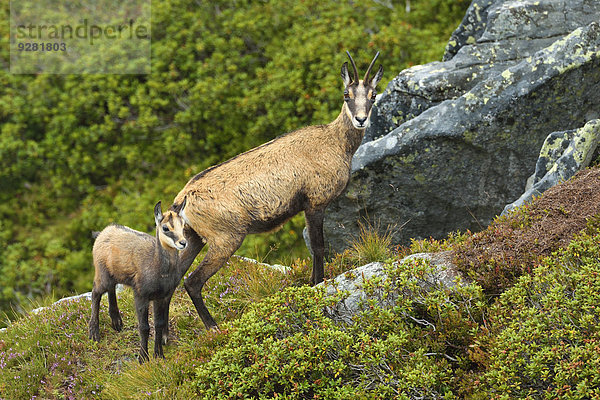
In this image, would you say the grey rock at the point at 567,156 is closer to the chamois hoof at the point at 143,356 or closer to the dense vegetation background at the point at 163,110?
the chamois hoof at the point at 143,356

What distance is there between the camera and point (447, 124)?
32.3 feet

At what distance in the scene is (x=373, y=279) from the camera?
23.3 ft

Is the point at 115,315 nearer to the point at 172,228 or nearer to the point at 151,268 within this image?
the point at 151,268

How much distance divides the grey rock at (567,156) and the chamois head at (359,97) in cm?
236

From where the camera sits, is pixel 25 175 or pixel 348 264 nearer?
pixel 348 264

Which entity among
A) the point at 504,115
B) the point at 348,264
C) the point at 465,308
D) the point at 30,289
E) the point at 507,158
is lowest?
the point at 30,289

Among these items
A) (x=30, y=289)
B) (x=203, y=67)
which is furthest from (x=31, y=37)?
(x=30, y=289)

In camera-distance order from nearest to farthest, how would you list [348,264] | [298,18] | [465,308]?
[465,308]
[348,264]
[298,18]

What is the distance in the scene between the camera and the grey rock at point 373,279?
7.04m

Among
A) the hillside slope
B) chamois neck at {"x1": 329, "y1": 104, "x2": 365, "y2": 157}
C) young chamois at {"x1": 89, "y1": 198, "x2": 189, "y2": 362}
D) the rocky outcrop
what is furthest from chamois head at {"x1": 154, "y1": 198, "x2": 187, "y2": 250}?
the rocky outcrop

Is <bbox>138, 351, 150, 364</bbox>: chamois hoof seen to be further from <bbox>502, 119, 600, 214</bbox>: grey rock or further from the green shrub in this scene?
<bbox>502, 119, 600, 214</bbox>: grey rock

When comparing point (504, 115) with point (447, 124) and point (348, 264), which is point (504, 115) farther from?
point (348, 264)

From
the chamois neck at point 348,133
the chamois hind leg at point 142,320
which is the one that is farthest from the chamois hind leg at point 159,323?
the chamois neck at point 348,133

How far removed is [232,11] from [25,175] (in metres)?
7.52
